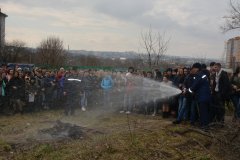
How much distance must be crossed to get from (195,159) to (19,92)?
8.68m

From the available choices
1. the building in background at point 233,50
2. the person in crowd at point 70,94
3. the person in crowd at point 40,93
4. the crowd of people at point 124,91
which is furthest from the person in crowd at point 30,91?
the building in background at point 233,50

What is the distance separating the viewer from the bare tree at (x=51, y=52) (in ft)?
198

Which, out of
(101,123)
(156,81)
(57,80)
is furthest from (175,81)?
(57,80)

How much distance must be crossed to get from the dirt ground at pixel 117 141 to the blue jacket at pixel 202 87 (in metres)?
1.00

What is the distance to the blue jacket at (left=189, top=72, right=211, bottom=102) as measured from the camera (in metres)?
11.4

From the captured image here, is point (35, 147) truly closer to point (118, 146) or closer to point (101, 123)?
point (118, 146)

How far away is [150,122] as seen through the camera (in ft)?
41.4

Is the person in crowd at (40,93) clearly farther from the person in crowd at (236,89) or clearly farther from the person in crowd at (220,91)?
the person in crowd at (236,89)

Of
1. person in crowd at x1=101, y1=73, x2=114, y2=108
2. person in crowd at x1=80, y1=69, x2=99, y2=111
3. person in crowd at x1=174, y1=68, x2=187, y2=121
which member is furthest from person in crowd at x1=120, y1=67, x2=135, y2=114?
person in crowd at x1=174, y1=68, x2=187, y2=121

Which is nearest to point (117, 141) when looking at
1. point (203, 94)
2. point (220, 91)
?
point (203, 94)

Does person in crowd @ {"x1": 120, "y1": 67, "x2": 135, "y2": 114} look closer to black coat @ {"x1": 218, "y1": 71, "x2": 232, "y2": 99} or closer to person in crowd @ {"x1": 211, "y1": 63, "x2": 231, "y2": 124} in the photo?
person in crowd @ {"x1": 211, "y1": 63, "x2": 231, "y2": 124}

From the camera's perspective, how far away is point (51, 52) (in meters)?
61.9

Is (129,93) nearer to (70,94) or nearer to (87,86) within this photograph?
(87,86)

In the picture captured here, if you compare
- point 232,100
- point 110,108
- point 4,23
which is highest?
point 4,23
